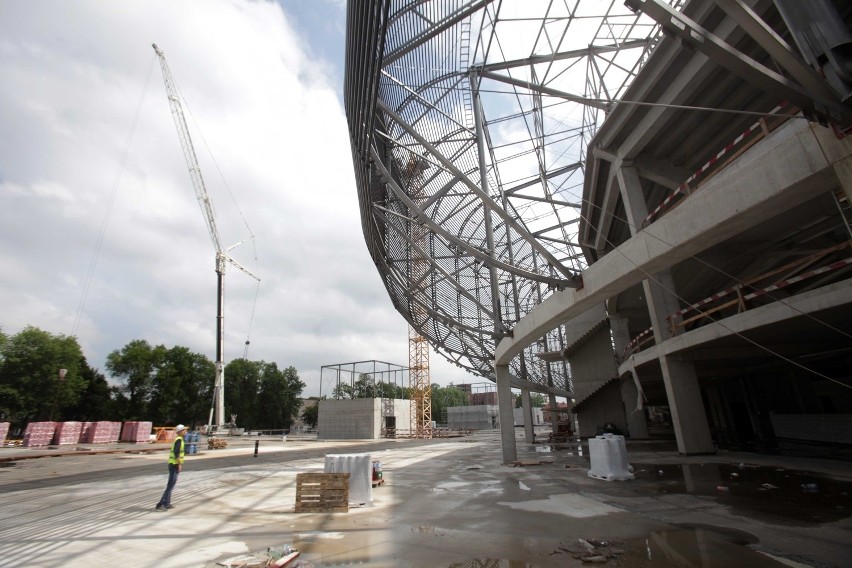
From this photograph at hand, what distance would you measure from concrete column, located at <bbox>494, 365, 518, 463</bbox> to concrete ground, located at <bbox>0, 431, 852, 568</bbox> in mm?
4038

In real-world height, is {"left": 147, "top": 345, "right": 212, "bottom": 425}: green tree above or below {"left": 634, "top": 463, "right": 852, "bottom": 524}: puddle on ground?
above

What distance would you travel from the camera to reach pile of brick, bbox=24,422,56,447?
112ft

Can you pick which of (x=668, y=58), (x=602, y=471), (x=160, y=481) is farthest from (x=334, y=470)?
(x=668, y=58)

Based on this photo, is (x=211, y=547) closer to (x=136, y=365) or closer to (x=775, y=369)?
(x=775, y=369)

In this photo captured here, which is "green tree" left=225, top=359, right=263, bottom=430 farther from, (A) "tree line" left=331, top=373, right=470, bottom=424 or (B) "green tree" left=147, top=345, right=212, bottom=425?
(A) "tree line" left=331, top=373, right=470, bottom=424

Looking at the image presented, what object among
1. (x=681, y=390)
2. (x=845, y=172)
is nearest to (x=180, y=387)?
(x=681, y=390)

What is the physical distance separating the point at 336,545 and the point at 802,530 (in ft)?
18.9

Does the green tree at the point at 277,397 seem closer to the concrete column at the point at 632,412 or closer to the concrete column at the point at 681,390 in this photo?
Result: the concrete column at the point at 632,412

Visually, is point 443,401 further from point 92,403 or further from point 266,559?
point 266,559

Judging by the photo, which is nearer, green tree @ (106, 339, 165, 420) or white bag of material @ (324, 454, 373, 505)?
white bag of material @ (324, 454, 373, 505)

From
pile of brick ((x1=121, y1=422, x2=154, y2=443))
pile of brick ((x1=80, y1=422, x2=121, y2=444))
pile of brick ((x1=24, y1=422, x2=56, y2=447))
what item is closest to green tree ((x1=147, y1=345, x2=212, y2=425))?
pile of brick ((x1=121, y1=422, x2=154, y2=443))

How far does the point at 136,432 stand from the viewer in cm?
4259

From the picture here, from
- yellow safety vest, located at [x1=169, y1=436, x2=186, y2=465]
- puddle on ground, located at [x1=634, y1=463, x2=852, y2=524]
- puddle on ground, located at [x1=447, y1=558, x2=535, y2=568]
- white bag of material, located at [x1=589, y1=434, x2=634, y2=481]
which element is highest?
yellow safety vest, located at [x1=169, y1=436, x2=186, y2=465]

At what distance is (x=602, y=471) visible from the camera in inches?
400
